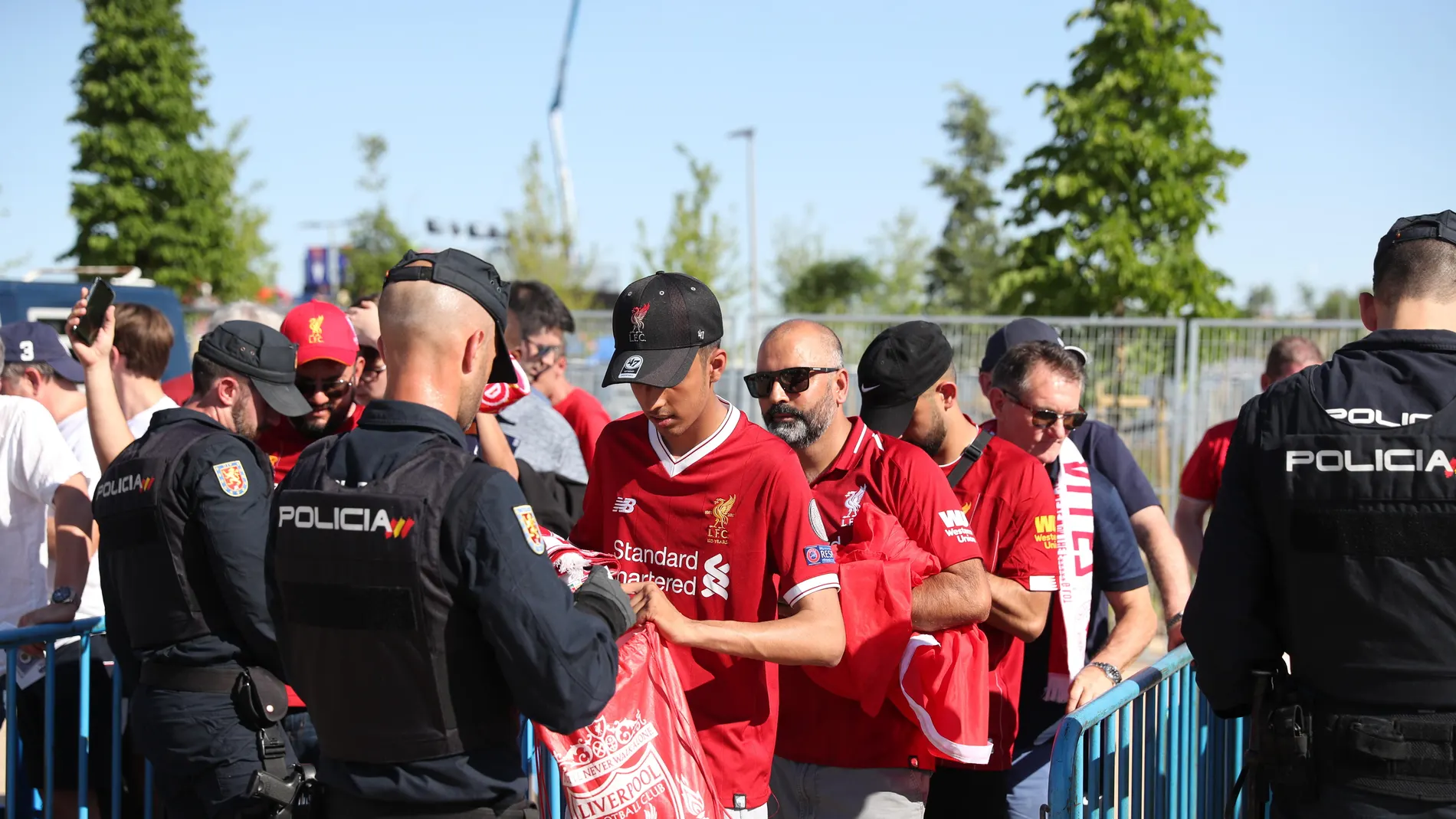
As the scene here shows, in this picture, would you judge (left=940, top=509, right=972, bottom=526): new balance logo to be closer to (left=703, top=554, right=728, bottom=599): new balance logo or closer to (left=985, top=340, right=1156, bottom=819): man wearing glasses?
(left=985, top=340, right=1156, bottom=819): man wearing glasses

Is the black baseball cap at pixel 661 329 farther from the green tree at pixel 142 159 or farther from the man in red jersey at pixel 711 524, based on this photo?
the green tree at pixel 142 159

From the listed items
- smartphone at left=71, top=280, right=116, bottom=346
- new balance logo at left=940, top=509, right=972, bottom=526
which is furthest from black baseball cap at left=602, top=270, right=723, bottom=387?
smartphone at left=71, top=280, right=116, bottom=346

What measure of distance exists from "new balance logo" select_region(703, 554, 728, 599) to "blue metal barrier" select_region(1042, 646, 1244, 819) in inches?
37.2

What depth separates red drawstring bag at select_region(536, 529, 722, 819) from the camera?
2727 millimetres

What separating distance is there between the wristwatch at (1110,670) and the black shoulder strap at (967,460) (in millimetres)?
766

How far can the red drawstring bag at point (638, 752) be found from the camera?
273 centimetres

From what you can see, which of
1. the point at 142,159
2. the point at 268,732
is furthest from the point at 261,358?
the point at 142,159

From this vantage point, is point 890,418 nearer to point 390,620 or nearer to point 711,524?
point 711,524

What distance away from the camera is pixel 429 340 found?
262 centimetres

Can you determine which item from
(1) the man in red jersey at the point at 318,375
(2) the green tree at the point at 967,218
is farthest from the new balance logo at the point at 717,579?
(2) the green tree at the point at 967,218

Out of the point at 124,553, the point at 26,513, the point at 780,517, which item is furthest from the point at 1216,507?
the point at 26,513

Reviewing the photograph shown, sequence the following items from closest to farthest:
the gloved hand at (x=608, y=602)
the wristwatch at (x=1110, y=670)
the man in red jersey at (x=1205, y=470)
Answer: the gloved hand at (x=608, y=602)
the wristwatch at (x=1110, y=670)
the man in red jersey at (x=1205, y=470)

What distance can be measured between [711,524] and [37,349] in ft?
13.8

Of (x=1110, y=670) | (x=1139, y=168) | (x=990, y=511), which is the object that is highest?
(x=1139, y=168)
